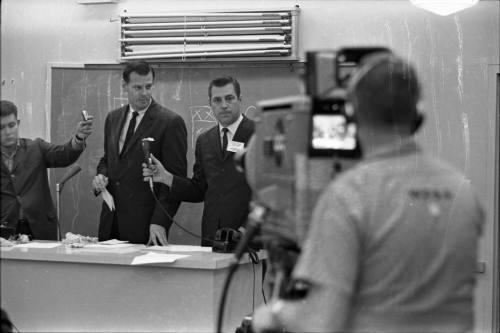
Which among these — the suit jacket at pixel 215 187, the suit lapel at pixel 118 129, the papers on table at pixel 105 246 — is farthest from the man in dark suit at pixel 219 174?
the papers on table at pixel 105 246

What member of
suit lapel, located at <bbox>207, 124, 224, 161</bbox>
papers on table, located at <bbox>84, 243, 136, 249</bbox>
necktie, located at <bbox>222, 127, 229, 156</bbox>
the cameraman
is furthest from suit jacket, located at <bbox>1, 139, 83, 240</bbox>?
the cameraman

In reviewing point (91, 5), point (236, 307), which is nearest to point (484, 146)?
point (236, 307)

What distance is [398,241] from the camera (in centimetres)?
172

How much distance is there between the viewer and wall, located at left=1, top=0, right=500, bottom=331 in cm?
220

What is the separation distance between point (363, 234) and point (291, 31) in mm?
2741

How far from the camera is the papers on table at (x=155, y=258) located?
3836mm

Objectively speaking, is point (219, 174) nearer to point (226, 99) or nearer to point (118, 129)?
point (226, 99)

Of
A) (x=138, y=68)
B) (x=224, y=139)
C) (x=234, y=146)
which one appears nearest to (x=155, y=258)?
(x=234, y=146)

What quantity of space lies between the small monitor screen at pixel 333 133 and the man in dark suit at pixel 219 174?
246 cm

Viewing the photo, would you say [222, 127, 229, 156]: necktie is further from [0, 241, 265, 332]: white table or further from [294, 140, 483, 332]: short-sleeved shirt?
[294, 140, 483, 332]: short-sleeved shirt

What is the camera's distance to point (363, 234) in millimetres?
1715

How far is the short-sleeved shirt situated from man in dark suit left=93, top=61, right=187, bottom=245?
3067 mm

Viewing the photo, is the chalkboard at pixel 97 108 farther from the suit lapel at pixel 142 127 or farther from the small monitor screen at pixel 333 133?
the small monitor screen at pixel 333 133

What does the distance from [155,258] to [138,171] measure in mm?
1007
